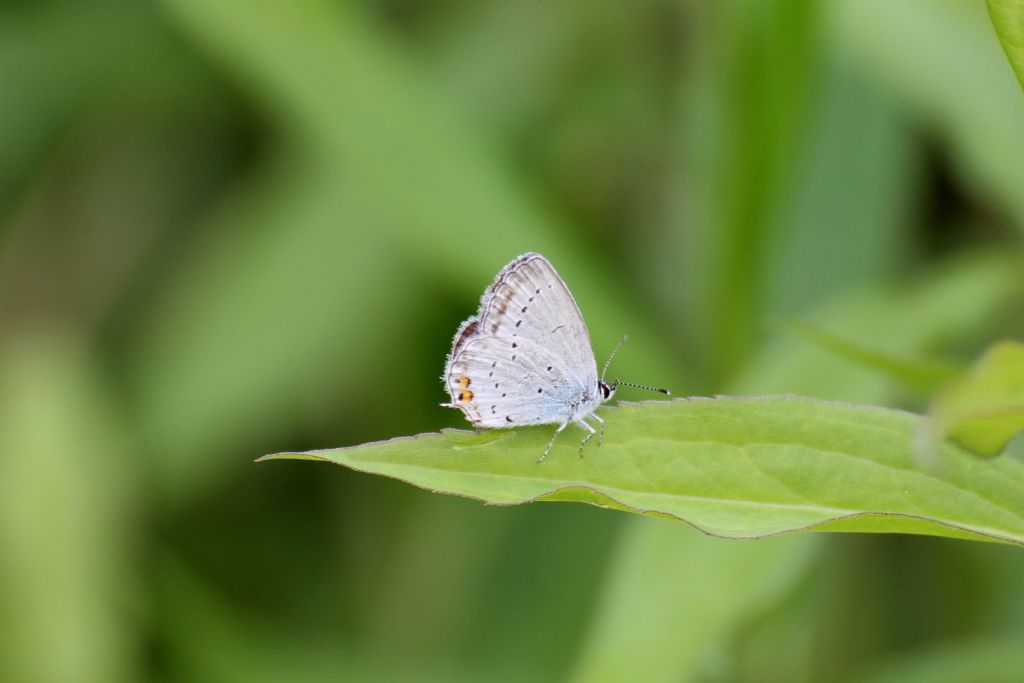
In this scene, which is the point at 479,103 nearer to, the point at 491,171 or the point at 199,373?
the point at 491,171

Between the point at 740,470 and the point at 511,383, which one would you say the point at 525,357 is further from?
the point at 740,470

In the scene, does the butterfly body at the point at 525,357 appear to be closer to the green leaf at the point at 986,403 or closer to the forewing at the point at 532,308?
the forewing at the point at 532,308

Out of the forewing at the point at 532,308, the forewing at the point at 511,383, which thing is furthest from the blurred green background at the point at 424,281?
the forewing at the point at 532,308

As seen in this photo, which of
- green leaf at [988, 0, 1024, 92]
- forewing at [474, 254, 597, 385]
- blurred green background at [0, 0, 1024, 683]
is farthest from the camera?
blurred green background at [0, 0, 1024, 683]

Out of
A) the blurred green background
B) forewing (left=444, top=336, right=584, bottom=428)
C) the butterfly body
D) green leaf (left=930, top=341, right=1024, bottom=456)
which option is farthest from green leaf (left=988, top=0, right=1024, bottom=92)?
the blurred green background

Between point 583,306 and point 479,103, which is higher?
point 479,103

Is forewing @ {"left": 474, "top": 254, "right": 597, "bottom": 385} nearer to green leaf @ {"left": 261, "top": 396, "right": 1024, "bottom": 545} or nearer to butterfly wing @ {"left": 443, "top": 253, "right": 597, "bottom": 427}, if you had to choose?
butterfly wing @ {"left": 443, "top": 253, "right": 597, "bottom": 427}

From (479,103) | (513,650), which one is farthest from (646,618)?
(479,103)
